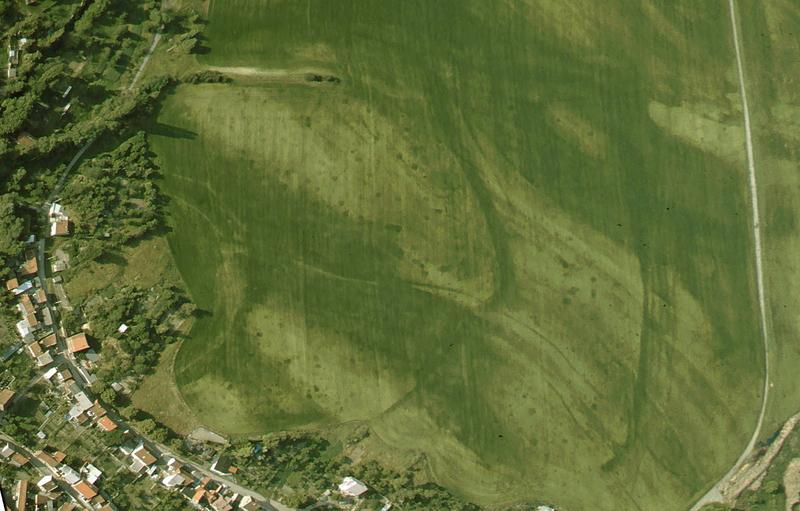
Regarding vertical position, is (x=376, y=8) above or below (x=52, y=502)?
above

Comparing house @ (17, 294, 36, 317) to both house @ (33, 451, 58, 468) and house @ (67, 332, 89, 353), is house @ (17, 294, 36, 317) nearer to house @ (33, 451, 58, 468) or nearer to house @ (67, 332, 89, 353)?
house @ (67, 332, 89, 353)

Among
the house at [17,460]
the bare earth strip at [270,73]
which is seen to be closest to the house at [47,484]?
the house at [17,460]

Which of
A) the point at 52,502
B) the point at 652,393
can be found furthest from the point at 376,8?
the point at 52,502

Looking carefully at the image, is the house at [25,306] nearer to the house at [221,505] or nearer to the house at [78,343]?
the house at [78,343]

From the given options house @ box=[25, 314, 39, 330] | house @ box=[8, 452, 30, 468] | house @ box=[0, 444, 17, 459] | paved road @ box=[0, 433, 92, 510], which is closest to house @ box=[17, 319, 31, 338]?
house @ box=[25, 314, 39, 330]

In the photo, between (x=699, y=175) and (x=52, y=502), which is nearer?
(x=52, y=502)

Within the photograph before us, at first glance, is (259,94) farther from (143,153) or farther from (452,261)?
(452,261)
